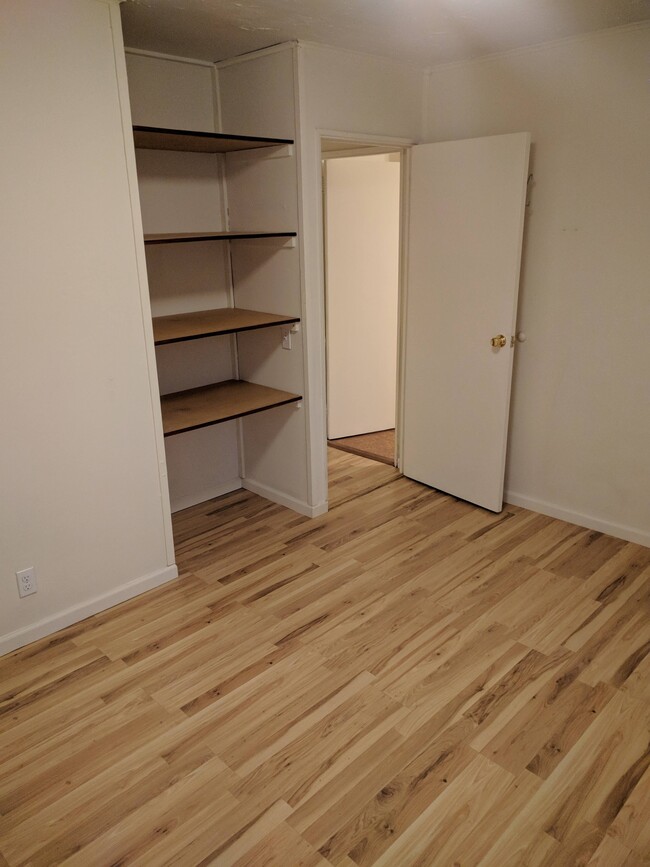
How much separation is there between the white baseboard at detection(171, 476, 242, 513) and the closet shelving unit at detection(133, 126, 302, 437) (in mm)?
662

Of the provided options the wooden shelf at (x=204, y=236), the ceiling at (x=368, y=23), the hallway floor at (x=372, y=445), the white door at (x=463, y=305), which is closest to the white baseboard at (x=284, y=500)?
the white door at (x=463, y=305)

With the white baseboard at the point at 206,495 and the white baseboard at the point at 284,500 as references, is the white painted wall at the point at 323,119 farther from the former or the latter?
the white baseboard at the point at 206,495

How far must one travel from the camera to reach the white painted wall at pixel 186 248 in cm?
319

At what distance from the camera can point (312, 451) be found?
3.58 m

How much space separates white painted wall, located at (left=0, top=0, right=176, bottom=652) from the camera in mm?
2252

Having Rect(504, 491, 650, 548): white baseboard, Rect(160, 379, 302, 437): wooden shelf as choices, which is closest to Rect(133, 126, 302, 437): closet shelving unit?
Rect(160, 379, 302, 437): wooden shelf

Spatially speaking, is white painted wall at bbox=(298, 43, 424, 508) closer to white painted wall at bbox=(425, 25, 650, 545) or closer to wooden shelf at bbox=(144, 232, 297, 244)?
wooden shelf at bbox=(144, 232, 297, 244)

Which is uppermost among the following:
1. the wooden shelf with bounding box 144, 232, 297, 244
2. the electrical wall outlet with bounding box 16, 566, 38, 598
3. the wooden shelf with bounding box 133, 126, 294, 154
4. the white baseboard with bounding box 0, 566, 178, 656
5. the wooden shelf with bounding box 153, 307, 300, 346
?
the wooden shelf with bounding box 133, 126, 294, 154

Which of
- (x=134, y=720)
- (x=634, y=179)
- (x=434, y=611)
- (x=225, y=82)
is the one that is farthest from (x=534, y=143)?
(x=134, y=720)

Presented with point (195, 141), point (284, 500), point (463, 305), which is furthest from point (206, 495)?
point (195, 141)

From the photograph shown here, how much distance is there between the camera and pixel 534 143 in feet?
10.7

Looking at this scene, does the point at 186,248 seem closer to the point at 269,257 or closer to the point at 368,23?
the point at 269,257

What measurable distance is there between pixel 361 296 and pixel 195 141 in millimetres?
2064

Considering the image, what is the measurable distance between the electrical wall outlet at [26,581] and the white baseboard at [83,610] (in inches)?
6.2
